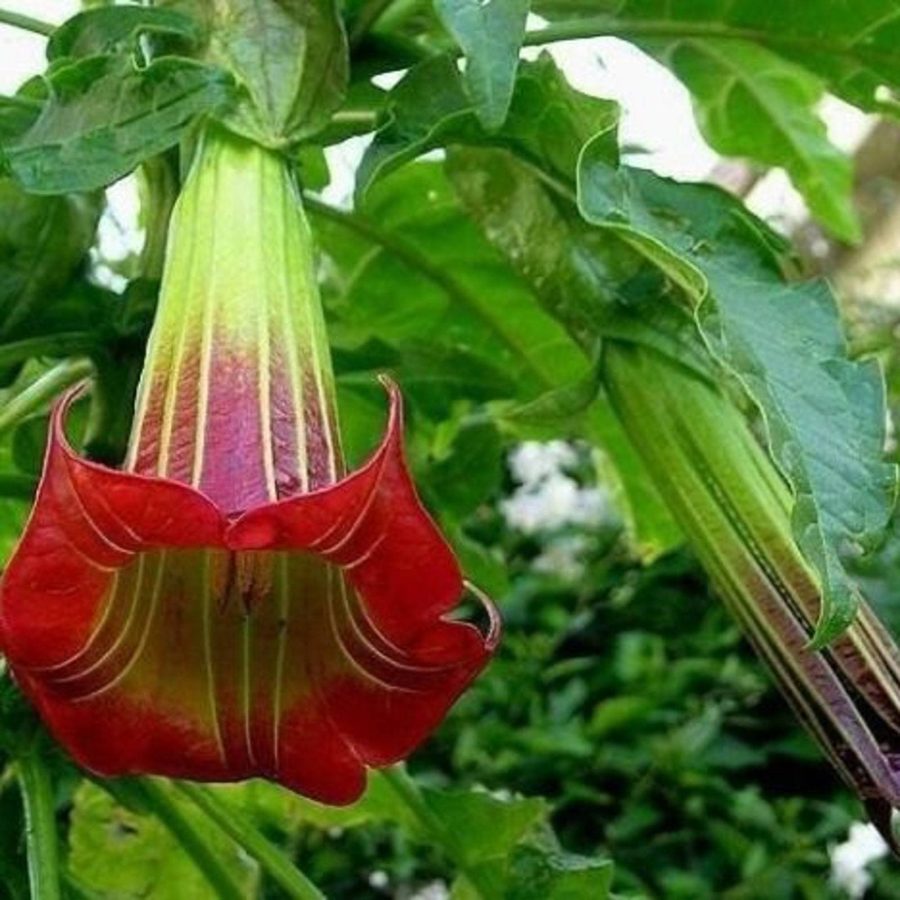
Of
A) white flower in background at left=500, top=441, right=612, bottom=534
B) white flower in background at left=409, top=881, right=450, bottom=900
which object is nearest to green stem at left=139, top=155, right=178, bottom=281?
white flower in background at left=409, top=881, right=450, bottom=900

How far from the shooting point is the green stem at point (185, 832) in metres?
0.82

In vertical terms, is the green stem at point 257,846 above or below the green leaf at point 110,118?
below

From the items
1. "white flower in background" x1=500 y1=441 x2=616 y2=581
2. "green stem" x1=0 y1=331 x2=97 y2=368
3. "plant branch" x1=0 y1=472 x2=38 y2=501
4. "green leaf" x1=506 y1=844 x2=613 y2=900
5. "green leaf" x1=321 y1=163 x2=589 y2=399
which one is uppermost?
"green stem" x1=0 y1=331 x2=97 y2=368

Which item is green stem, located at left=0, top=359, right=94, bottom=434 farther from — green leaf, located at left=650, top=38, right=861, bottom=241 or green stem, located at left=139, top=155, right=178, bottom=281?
green leaf, located at left=650, top=38, right=861, bottom=241

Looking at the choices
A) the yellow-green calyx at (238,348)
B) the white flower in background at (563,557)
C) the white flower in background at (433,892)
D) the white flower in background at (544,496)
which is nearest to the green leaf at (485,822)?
the yellow-green calyx at (238,348)

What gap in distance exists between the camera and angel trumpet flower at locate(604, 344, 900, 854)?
2.19 feet

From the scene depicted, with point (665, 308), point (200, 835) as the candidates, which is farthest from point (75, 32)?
point (200, 835)

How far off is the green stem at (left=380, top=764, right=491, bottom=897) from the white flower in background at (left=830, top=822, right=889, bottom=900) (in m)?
0.98

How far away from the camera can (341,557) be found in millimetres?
542

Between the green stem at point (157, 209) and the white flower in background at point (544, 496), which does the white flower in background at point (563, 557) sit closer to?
the white flower in background at point (544, 496)

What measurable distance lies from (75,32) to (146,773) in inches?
8.8

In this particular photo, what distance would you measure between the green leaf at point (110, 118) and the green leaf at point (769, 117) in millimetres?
311

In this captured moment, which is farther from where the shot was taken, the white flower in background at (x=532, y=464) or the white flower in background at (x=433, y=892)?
the white flower in background at (x=532, y=464)

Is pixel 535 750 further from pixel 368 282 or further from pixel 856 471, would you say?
pixel 856 471
